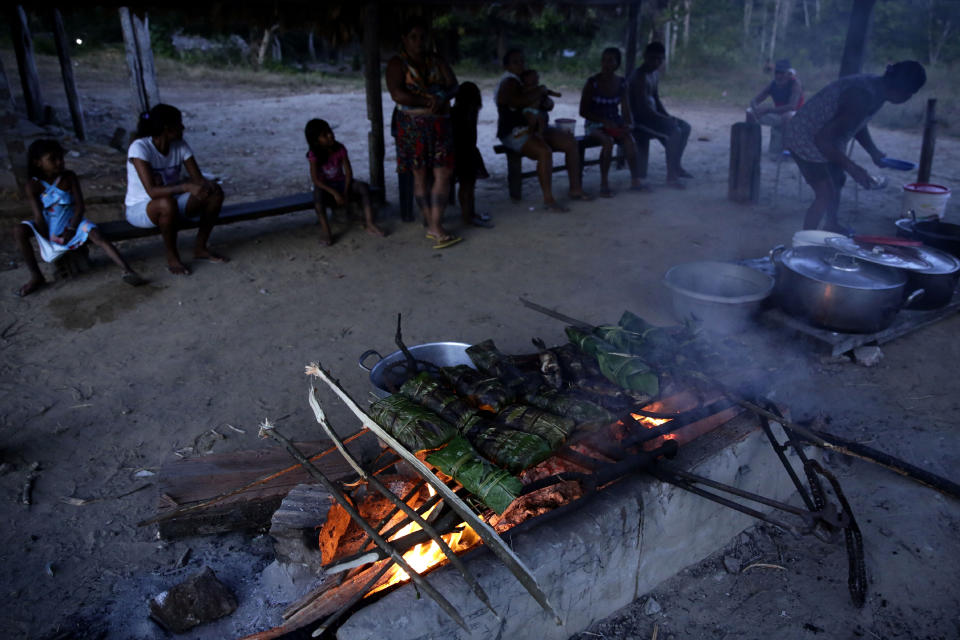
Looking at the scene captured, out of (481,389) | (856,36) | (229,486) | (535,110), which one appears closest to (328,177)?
(535,110)

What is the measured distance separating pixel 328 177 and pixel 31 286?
8.75ft

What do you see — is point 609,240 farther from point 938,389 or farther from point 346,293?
point 938,389

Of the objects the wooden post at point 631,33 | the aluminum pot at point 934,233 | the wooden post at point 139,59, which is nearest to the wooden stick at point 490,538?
the aluminum pot at point 934,233

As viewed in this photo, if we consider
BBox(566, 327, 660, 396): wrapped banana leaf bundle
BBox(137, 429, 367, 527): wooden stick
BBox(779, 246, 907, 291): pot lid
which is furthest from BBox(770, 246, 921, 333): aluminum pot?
BBox(137, 429, 367, 527): wooden stick

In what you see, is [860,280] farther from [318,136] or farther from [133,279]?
[133,279]

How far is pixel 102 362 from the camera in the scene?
422 cm

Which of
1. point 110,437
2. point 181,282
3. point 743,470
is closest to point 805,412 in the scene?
point 743,470

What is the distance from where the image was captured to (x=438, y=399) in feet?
8.29

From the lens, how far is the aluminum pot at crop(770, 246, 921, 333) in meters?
3.85

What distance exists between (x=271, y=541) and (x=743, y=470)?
79.2 inches

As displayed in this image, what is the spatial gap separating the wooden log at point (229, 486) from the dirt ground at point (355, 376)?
3.5 inches

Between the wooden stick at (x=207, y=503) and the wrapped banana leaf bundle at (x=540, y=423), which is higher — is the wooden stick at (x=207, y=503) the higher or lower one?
the lower one

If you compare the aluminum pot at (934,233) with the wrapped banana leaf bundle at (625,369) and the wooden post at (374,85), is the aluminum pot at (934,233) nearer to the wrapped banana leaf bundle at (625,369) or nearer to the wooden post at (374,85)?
the wrapped banana leaf bundle at (625,369)

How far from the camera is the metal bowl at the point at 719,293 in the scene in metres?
4.02
